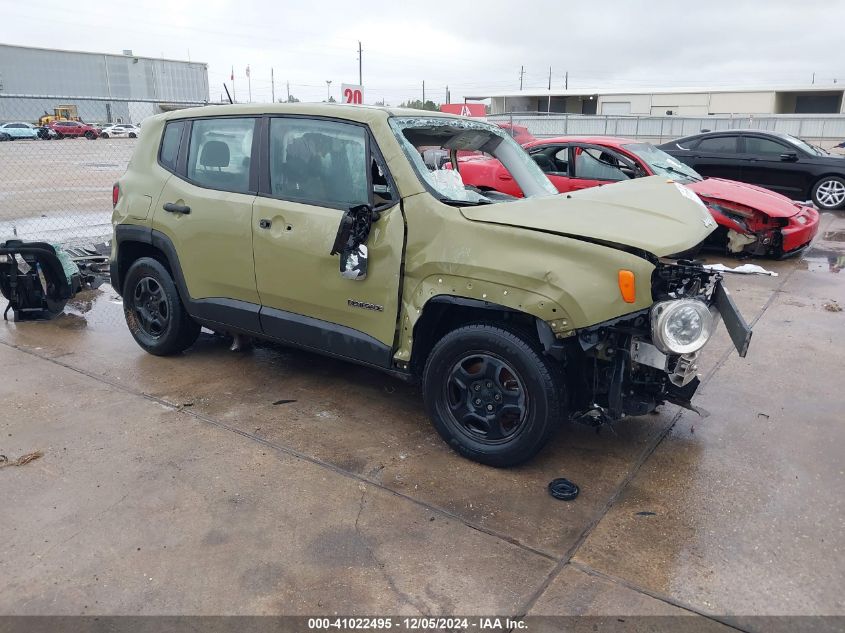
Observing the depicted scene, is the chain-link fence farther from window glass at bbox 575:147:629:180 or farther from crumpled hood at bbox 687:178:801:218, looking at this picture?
crumpled hood at bbox 687:178:801:218

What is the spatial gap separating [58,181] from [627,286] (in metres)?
18.5

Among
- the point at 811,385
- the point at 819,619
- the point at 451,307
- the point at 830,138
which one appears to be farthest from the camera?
the point at 830,138

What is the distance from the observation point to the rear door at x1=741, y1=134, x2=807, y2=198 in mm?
11367

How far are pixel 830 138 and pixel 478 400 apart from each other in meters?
27.1

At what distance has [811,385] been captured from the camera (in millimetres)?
4605

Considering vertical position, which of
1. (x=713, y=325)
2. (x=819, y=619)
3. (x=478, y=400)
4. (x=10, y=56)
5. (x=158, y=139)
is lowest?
(x=819, y=619)

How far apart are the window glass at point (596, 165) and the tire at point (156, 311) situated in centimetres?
571

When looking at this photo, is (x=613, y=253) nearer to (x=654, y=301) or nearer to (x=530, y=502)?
(x=654, y=301)

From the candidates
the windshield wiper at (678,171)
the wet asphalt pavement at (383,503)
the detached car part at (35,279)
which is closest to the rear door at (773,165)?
the windshield wiper at (678,171)

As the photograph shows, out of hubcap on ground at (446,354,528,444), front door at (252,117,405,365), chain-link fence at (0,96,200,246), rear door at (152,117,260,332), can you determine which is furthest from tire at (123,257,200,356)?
hubcap on ground at (446,354,528,444)

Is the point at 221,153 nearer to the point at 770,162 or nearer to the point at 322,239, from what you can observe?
the point at 322,239

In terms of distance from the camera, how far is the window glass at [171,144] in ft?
15.6

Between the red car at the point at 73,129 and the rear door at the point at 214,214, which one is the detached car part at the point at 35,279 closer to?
the rear door at the point at 214,214

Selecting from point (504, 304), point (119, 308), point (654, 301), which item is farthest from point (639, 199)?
point (119, 308)
